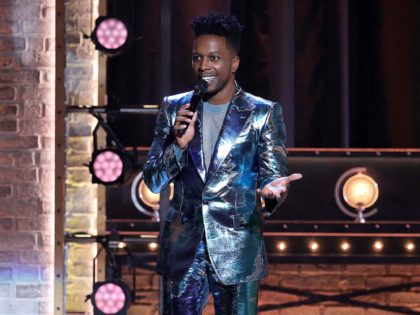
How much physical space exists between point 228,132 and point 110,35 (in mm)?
1481

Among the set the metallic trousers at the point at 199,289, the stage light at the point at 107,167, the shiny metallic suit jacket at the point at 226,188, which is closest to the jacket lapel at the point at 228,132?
the shiny metallic suit jacket at the point at 226,188

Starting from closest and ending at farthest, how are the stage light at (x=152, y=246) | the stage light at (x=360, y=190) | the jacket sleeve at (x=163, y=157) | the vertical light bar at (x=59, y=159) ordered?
1. the jacket sleeve at (x=163, y=157)
2. the vertical light bar at (x=59, y=159)
3. the stage light at (x=152, y=246)
4. the stage light at (x=360, y=190)

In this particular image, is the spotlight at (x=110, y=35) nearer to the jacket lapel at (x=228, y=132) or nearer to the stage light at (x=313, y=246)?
the stage light at (x=313, y=246)

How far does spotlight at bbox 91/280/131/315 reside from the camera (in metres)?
3.61

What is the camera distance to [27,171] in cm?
383

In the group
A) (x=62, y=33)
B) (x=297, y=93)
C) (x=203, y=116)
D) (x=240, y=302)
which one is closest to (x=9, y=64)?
(x=62, y=33)

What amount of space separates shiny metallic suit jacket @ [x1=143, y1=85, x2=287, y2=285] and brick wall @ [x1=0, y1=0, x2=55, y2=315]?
157cm

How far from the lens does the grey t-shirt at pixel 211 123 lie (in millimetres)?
2350

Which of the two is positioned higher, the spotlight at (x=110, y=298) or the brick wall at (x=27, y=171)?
the brick wall at (x=27, y=171)

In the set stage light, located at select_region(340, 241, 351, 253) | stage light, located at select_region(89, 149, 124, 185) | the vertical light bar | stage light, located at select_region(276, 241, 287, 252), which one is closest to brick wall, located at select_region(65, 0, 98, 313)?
the vertical light bar

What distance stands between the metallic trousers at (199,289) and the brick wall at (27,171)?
1.67m

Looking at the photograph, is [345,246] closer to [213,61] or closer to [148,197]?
[148,197]

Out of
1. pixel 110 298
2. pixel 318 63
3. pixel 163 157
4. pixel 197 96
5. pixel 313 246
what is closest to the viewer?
pixel 197 96

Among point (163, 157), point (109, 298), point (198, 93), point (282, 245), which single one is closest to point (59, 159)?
point (109, 298)
